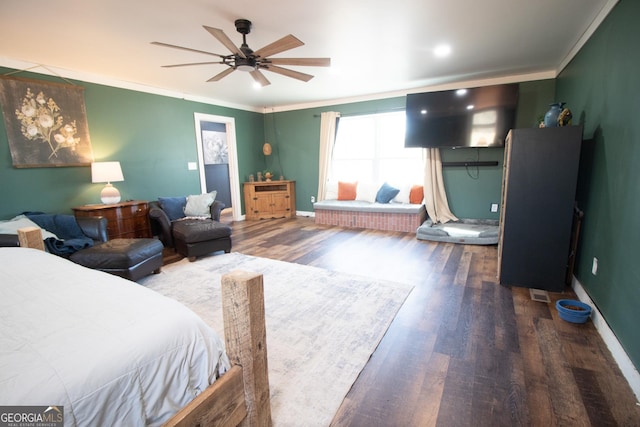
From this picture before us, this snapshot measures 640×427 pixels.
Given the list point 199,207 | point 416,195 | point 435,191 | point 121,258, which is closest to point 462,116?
point 435,191

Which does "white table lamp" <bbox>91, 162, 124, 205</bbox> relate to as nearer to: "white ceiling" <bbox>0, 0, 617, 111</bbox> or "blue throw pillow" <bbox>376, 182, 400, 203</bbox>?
"white ceiling" <bbox>0, 0, 617, 111</bbox>

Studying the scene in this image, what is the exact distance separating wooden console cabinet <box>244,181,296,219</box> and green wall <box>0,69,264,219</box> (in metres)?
1.12

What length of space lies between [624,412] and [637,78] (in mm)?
1938

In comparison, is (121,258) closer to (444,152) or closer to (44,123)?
(44,123)

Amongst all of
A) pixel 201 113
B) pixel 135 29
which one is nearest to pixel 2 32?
pixel 135 29

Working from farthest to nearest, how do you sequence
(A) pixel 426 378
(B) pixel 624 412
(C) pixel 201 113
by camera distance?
1. (C) pixel 201 113
2. (A) pixel 426 378
3. (B) pixel 624 412

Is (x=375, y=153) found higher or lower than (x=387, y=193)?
higher

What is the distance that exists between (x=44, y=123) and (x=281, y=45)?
3.27 metres

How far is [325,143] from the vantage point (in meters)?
6.04

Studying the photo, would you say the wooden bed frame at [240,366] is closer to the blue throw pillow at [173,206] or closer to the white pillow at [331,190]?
the blue throw pillow at [173,206]

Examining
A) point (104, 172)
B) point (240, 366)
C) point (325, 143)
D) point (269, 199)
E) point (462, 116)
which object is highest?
point (462, 116)

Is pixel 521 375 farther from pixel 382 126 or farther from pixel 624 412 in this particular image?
pixel 382 126

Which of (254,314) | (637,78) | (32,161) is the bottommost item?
(254,314)

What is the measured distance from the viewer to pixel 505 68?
159 inches
